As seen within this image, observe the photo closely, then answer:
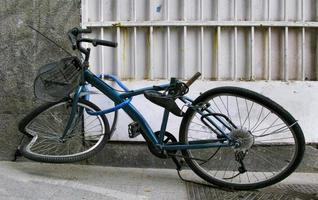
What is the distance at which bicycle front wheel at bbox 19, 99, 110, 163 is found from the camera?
4789 mm

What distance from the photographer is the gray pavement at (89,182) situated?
4.40 metres

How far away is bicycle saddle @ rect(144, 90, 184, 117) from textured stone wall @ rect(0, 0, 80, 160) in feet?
4.15

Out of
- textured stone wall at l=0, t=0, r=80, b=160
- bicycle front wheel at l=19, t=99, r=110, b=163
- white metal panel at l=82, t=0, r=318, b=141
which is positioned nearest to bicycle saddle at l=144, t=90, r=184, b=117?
bicycle front wheel at l=19, t=99, r=110, b=163

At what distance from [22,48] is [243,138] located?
2500 mm

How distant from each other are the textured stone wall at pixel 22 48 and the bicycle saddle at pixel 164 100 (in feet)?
4.15

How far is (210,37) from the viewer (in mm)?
5258

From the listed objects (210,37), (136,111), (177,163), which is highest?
(210,37)

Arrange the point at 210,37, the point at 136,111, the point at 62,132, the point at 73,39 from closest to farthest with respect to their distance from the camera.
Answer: the point at 73,39 < the point at 136,111 < the point at 62,132 < the point at 210,37

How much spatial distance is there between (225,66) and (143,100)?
0.94m

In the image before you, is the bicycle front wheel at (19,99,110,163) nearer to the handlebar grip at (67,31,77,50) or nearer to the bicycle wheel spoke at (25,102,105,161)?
the bicycle wheel spoke at (25,102,105,161)

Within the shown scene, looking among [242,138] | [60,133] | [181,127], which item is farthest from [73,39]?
[242,138]

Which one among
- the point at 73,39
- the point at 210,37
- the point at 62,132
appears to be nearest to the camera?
the point at 73,39

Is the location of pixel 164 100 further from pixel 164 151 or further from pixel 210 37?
pixel 210 37

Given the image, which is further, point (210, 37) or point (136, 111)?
point (210, 37)
